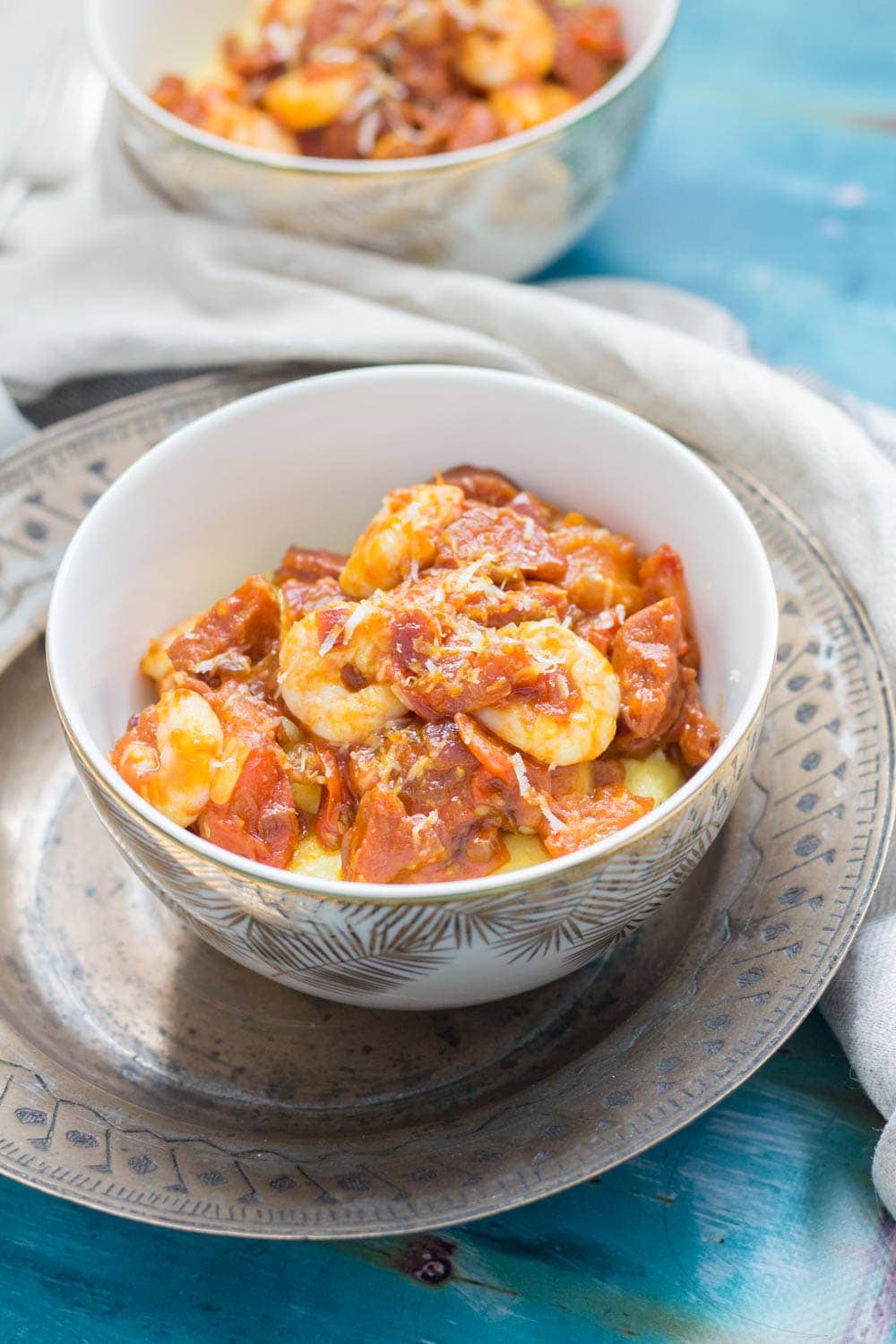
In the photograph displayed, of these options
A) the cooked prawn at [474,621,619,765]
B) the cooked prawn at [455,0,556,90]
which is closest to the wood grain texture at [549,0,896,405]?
the cooked prawn at [455,0,556,90]

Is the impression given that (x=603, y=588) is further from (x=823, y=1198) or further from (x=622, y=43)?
(x=622, y=43)

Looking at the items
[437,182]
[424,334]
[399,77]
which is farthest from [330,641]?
[399,77]

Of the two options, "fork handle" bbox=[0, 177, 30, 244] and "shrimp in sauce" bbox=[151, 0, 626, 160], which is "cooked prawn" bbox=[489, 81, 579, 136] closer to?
"shrimp in sauce" bbox=[151, 0, 626, 160]

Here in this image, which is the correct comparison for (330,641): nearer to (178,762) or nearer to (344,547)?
(178,762)

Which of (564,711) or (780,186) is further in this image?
(780,186)

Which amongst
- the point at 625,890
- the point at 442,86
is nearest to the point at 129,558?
the point at 625,890

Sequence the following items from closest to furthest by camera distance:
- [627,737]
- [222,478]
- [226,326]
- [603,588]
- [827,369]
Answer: [627,737]
[603,588]
[222,478]
[226,326]
[827,369]

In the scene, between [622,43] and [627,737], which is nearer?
[627,737]
